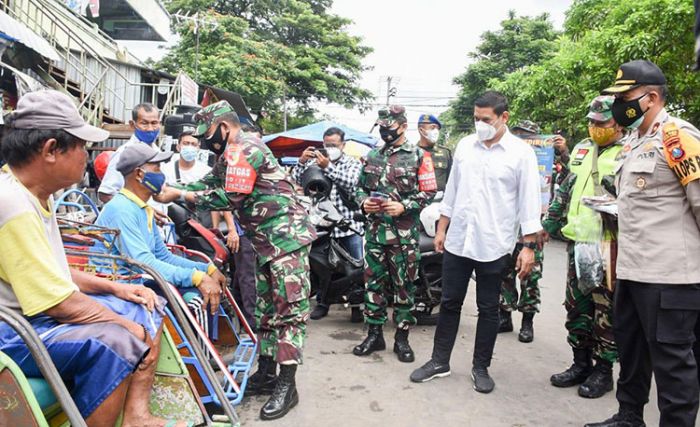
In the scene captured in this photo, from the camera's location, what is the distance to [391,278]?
4.04 meters

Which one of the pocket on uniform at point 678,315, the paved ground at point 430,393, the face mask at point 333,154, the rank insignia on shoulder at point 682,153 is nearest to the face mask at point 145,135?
the face mask at point 333,154

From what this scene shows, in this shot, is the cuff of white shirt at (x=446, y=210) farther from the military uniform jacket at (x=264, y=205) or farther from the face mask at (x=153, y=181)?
the face mask at (x=153, y=181)

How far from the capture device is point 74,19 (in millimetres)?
14469

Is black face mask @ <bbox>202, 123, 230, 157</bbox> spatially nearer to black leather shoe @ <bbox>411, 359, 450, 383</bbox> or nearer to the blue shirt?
the blue shirt

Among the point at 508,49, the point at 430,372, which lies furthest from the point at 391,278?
the point at 508,49

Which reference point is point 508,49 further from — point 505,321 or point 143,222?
point 143,222

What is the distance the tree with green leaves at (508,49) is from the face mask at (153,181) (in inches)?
911

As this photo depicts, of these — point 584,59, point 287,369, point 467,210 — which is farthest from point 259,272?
point 584,59

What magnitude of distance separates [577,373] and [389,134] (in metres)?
2.18

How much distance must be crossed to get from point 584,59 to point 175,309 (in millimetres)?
10105

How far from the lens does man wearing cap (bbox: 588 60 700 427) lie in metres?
2.33

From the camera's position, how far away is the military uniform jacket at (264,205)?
3.02 metres

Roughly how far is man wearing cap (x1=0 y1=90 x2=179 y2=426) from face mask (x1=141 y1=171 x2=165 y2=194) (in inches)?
37.1

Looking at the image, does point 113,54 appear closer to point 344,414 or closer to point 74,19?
point 74,19
